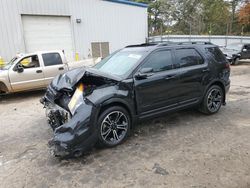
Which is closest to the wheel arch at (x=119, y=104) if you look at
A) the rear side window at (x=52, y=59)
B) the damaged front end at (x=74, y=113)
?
the damaged front end at (x=74, y=113)

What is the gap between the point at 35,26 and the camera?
13547 millimetres

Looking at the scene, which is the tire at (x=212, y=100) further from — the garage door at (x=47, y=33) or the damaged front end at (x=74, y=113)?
the garage door at (x=47, y=33)

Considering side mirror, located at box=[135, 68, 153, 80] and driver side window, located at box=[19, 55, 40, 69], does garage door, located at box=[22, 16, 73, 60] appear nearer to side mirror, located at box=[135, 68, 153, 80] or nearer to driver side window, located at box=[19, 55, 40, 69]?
driver side window, located at box=[19, 55, 40, 69]

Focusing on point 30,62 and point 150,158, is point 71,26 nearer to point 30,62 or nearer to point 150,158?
point 30,62

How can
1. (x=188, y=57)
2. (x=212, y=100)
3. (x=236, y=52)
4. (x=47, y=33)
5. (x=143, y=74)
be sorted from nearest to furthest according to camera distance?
(x=143, y=74), (x=188, y=57), (x=212, y=100), (x=47, y=33), (x=236, y=52)

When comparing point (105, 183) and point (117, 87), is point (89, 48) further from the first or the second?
point (105, 183)

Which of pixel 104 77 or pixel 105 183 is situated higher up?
pixel 104 77

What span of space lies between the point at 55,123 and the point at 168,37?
61.9 ft

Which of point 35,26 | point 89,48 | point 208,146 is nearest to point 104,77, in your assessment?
point 208,146

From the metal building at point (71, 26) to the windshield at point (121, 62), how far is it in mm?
9714

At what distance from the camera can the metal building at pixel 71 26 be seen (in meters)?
12.7

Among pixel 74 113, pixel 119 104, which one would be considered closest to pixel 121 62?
pixel 119 104

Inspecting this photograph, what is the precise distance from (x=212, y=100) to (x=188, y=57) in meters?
1.28

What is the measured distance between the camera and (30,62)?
8031 mm
